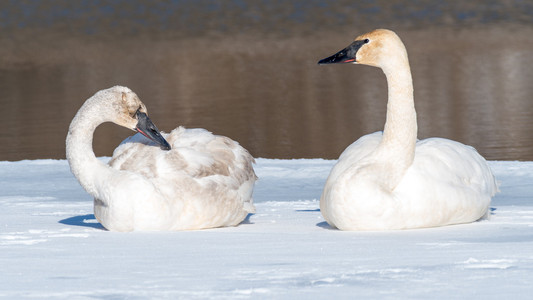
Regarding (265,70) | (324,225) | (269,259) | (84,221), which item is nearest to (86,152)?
(84,221)

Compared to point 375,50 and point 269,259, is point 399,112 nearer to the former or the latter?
point 375,50

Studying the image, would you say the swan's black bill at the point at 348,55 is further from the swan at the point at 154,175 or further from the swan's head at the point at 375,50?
the swan at the point at 154,175

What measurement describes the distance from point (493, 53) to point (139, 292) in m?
35.5

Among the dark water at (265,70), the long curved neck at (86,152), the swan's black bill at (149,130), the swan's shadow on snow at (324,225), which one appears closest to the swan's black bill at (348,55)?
the swan's shadow on snow at (324,225)

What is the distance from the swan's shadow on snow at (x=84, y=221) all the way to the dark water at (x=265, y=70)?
670cm

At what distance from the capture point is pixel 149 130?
699 centimetres

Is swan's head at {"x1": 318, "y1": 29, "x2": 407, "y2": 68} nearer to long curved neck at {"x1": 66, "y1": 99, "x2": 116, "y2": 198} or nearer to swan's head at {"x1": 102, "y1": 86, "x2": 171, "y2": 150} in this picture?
swan's head at {"x1": 102, "y1": 86, "x2": 171, "y2": 150}

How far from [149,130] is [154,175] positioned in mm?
387

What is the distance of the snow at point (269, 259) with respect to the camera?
14.9 ft

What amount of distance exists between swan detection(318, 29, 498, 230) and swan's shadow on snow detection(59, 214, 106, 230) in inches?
59.7

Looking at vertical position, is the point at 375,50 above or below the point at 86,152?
above

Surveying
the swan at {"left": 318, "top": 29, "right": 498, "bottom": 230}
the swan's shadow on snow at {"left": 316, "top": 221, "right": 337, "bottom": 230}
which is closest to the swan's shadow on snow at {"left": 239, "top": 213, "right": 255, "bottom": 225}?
the swan's shadow on snow at {"left": 316, "top": 221, "right": 337, "bottom": 230}

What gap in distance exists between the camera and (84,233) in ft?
21.3

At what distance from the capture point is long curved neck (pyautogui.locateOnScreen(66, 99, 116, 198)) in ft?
22.2
